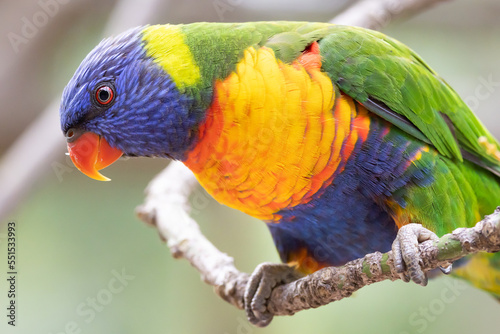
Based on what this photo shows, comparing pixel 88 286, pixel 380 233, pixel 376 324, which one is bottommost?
pixel 376 324

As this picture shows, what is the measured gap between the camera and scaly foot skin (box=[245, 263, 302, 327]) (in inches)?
80.4

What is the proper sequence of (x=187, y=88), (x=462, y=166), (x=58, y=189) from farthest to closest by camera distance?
1. (x=58, y=189)
2. (x=462, y=166)
3. (x=187, y=88)

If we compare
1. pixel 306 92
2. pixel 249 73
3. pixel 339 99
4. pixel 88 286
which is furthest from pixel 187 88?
pixel 88 286

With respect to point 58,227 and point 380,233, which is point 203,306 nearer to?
point 58,227

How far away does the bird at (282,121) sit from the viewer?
1.62 meters

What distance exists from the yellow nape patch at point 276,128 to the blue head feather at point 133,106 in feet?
0.29

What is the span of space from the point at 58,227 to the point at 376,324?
8.11 feet

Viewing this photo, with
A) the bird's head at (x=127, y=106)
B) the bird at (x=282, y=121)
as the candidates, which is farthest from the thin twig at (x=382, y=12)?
the bird's head at (x=127, y=106)

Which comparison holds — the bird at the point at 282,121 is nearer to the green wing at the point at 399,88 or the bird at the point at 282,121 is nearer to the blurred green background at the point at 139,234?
the green wing at the point at 399,88

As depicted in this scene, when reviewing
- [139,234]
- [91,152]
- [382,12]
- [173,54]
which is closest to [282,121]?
[173,54]

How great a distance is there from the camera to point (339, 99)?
1694mm

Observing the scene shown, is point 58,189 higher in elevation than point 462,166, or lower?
lower

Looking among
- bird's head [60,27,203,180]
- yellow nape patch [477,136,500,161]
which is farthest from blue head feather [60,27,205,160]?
yellow nape patch [477,136,500,161]

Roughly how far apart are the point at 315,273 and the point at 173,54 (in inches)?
35.9
